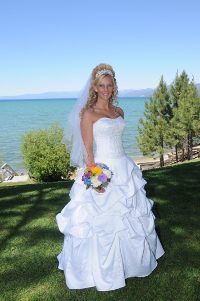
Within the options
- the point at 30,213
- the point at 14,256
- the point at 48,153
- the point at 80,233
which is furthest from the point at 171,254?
the point at 48,153

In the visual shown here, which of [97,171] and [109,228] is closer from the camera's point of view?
[97,171]

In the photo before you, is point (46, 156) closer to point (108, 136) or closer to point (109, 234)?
point (108, 136)

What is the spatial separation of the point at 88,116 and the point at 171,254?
113 inches

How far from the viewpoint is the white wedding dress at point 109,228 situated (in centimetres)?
418

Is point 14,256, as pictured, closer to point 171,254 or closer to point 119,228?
point 119,228

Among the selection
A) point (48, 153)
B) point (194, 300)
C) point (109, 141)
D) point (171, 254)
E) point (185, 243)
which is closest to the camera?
point (194, 300)

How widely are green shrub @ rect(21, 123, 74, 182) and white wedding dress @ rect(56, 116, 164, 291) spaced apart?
2559 cm

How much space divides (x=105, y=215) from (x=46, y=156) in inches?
1065

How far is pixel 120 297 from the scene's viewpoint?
4.16m

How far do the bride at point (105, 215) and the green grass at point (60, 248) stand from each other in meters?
0.23

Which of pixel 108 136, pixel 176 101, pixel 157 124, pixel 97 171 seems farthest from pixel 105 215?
pixel 176 101

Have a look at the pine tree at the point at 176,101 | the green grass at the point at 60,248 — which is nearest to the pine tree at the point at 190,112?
the pine tree at the point at 176,101

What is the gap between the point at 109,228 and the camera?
414cm

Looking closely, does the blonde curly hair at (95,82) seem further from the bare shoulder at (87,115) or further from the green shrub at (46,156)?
the green shrub at (46,156)
